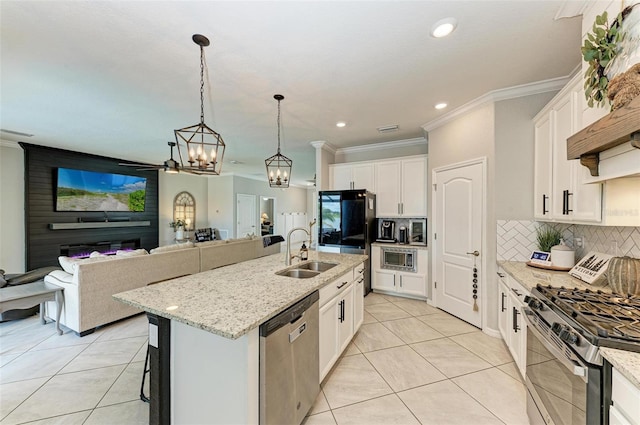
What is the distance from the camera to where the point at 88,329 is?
114 inches

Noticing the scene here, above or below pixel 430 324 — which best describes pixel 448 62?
above

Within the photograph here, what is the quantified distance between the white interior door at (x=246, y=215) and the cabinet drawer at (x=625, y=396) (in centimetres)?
863

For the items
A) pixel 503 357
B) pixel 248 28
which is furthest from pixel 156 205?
pixel 503 357

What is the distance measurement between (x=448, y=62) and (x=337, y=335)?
2.65 m

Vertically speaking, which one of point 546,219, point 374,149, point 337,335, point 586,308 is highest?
point 374,149

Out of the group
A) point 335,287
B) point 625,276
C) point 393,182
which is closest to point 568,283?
point 625,276

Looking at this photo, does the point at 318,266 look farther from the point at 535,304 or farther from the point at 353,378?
the point at 535,304

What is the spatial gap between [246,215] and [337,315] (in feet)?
24.8

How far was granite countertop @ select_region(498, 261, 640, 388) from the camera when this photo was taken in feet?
2.89

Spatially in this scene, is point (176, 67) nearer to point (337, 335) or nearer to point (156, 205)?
point (337, 335)

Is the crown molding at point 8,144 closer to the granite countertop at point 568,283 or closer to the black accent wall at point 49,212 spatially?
the black accent wall at point 49,212

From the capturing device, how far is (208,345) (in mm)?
1316

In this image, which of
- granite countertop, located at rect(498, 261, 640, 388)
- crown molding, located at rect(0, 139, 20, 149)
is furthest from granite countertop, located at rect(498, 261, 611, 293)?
crown molding, located at rect(0, 139, 20, 149)

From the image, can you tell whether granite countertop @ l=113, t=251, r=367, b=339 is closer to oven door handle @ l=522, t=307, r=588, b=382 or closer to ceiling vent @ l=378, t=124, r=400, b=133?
oven door handle @ l=522, t=307, r=588, b=382
